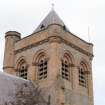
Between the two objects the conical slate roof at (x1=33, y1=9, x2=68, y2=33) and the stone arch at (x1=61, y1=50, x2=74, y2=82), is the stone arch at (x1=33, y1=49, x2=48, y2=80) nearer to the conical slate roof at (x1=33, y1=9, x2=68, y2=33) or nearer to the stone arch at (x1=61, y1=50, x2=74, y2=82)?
the stone arch at (x1=61, y1=50, x2=74, y2=82)

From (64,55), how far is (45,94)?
394cm

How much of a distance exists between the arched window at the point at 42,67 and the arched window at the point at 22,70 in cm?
162

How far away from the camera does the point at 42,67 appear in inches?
1150

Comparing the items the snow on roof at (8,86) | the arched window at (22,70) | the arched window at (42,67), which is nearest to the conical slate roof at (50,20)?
the arched window at (22,70)

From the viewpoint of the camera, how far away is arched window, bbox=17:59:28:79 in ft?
99.9

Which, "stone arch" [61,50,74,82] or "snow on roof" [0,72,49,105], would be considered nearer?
"snow on roof" [0,72,49,105]

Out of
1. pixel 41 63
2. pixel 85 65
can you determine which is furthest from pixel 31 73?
pixel 85 65

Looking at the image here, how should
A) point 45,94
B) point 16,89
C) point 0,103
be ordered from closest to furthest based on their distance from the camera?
point 0,103, point 16,89, point 45,94

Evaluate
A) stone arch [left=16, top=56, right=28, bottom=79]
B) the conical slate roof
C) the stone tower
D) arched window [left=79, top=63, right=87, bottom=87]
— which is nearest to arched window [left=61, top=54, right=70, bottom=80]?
the stone tower

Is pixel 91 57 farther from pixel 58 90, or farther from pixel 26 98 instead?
pixel 26 98

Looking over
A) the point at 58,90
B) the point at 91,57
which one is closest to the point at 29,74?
the point at 58,90

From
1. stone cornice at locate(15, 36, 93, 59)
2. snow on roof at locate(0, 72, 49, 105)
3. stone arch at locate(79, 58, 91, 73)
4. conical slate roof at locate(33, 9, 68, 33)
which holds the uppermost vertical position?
conical slate roof at locate(33, 9, 68, 33)

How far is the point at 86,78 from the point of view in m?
31.3

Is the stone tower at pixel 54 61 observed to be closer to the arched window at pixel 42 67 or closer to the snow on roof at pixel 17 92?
the arched window at pixel 42 67
